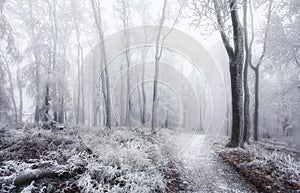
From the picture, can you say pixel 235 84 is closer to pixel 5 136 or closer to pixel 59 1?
pixel 5 136

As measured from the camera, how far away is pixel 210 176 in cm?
424

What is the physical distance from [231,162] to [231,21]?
5.50m

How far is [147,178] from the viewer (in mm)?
3590

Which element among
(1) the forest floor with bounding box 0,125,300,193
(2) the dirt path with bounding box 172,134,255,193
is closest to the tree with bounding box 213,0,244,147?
(1) the forest floor with bounding box 0,125,300,193

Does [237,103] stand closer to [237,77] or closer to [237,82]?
[237,82]

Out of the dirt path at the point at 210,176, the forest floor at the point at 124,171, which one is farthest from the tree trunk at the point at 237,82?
the dirt path at the point at 210,176

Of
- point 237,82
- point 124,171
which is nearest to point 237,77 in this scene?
point 237,82

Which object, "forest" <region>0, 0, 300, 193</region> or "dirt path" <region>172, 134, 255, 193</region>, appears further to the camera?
"dirt path" <region>172, 134, 255, 193</region>

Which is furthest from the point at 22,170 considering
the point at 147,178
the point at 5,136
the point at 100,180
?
the point at 5,136

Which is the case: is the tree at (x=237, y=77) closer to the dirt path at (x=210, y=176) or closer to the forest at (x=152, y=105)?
A: the forest at (x=152, y=105)

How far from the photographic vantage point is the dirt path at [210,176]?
3.63 m

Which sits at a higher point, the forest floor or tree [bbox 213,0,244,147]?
tree [bbox 213,0,244,147]

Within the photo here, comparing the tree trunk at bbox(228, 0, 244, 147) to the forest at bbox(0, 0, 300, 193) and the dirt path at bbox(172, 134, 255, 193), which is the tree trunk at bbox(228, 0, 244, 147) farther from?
the dirt path at bbox(172, 134, 255, 193)

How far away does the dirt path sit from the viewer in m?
3.63
